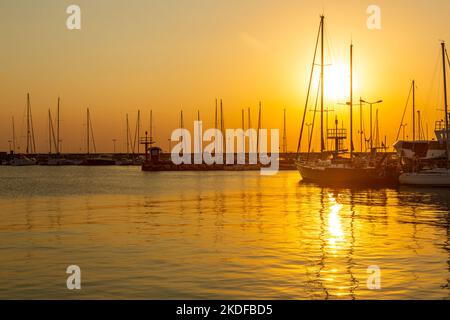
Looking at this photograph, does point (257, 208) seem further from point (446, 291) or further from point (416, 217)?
point (446, 291)

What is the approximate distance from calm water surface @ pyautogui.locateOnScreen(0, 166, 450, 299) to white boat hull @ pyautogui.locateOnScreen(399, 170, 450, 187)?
2606 cm

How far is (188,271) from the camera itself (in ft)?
60.4

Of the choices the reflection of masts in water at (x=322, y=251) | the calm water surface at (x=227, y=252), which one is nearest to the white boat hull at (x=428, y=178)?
the calm water surface at (x=227, y=252)

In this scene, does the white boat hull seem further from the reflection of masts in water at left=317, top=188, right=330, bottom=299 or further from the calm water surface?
the reflection of masts in water at left=317, top=188, right=330, bottom=299

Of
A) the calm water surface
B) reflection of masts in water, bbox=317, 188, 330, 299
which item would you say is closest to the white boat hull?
the calm water surface

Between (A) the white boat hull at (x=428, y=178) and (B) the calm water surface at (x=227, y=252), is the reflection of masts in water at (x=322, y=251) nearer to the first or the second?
(B) the calm water surface at (x=227, y=252)

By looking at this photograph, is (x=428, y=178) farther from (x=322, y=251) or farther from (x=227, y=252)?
(x=227, y=252)

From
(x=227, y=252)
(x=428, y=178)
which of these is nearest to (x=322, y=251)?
(x=227, y=252)

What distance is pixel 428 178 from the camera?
66188 millimetres

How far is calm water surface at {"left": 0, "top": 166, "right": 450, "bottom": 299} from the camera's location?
16.0m

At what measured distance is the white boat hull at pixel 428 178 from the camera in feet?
212

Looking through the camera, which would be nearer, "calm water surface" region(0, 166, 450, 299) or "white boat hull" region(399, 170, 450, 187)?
"calm water surface" region(0, 166, 450, 299)
